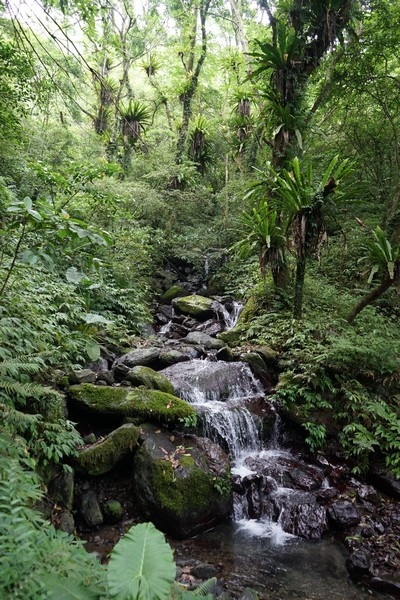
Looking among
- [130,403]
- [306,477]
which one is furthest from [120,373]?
[306,477]

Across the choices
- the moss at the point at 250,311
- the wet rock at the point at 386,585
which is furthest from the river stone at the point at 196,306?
the wet rock at the point at 386,585

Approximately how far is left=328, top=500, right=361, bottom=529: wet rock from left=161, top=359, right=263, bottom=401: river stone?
215 centimetres

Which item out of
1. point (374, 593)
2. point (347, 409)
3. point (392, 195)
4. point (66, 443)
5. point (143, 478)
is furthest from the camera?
point (392, 195)

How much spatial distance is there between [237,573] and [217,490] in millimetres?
839

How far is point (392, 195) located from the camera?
8953 mm

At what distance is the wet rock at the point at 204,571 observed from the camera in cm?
311

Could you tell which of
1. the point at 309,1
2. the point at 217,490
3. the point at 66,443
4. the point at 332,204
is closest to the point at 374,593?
the point at 217,490

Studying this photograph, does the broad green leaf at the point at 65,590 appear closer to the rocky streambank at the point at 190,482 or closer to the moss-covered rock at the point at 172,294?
the rocky streambank at the point at 190,482

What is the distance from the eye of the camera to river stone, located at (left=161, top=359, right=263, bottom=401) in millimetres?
5801

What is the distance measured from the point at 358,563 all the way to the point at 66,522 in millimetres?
2820

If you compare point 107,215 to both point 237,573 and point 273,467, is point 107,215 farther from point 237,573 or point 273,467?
point 237,573

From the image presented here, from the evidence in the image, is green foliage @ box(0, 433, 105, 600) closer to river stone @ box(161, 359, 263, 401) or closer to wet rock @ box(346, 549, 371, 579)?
wet rock @ box(346, 549, 371, 579)

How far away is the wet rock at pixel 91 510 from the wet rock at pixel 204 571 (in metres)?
1.08

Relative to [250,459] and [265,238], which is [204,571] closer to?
[250,459]
